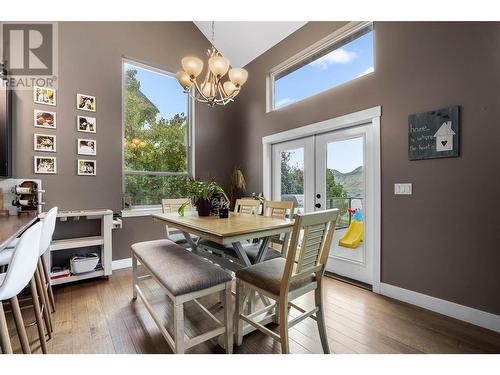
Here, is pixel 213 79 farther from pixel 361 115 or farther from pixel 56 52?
pixel 56 52

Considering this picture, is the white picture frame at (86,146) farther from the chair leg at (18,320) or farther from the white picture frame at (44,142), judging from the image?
the chair leg at (18,320)

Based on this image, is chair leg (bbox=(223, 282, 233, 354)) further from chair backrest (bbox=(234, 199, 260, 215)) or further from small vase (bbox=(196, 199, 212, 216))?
chair backrest (bbox=(234, 199, 260, 215))

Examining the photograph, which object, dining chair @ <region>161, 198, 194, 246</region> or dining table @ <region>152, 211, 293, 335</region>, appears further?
dining chair @ <region>161, 198, 194, 246</region>

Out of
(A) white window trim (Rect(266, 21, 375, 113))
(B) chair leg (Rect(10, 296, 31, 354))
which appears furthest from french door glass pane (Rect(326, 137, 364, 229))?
(B) chair leg (Rect(10, 296, 31, 354))

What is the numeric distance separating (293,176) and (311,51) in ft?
5.94

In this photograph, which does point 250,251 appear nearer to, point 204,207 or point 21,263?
point 204,207

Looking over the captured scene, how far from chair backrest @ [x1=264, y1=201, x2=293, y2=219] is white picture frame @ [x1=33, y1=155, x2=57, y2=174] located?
266 centimetres

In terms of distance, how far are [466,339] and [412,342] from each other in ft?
1.40

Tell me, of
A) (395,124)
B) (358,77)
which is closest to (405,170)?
(395,124)

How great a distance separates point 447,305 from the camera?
2.11 meters

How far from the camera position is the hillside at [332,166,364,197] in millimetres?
2871

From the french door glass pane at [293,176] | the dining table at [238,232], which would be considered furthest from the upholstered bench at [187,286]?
the french door glass pane at [293,176]

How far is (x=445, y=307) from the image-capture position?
6.97 feet

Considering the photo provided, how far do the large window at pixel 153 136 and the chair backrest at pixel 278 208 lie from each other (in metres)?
1.80
